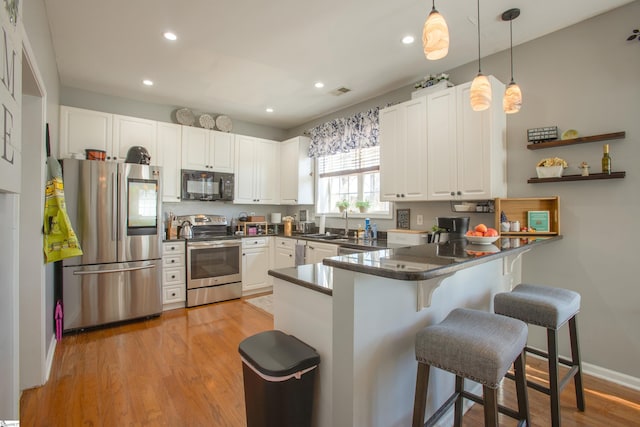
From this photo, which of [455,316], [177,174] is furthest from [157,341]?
[455,316]

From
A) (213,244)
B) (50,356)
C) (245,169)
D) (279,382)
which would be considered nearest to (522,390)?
(279,382)

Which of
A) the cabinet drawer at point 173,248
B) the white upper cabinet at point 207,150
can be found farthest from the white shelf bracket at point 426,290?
the white upper cabinet at point 207,150

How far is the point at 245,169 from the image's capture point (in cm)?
475

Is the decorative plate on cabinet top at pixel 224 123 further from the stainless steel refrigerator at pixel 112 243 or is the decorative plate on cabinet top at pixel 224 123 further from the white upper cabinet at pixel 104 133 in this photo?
the stainless steel refrigerator at pixel 112 243

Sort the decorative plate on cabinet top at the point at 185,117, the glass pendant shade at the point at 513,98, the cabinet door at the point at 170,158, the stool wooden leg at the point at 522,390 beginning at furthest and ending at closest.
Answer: the decorative plate on cabinet top at the point at 185,117
the cabinet door at the point at 170,158
the glass pendant shade at the point at 513,98
the stool wooden leg at the point at 522,390

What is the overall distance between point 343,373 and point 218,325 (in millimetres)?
2393

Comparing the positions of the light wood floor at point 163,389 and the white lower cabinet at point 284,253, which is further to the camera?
the white lower cabinet at point 284,253

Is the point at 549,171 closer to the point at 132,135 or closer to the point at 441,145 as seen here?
the point at 441,145

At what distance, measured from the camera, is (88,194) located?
314cm

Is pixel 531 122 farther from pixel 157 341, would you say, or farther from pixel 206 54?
pixel 157 341

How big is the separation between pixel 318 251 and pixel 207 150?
220 cm

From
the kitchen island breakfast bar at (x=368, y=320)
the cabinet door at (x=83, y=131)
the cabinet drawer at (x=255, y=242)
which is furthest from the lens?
the cabinet drawer at (x=255, y=242)

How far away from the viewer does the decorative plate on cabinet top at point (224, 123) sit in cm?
461

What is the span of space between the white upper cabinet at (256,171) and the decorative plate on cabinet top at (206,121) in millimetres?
414
